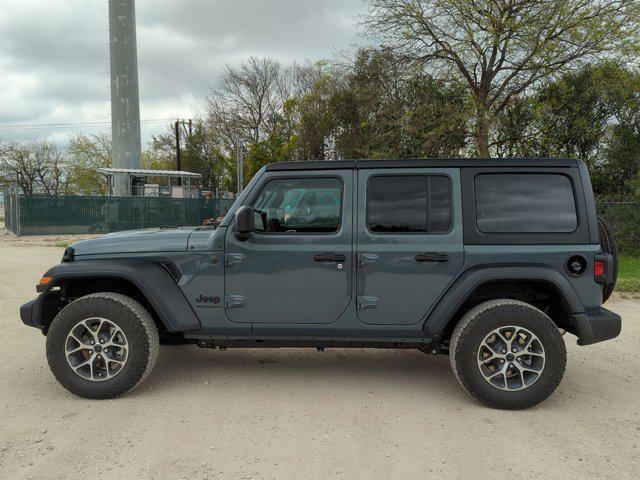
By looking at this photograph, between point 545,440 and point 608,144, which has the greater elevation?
point 608,144

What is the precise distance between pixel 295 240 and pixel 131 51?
24246mm

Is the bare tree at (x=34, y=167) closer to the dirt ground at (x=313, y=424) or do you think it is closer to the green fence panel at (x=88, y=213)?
the green fence panel at (x=88, y=213)

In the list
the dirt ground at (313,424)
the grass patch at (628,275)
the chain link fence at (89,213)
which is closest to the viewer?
the dirt ground at (313,424)

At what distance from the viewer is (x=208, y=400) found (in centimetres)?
373

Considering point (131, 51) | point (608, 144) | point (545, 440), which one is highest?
point (131, 51)

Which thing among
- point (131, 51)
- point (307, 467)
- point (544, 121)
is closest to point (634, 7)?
point (544, 121)

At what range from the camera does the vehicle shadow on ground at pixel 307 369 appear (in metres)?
4.07

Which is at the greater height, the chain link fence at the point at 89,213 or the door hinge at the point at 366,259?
the chain link fence at the point at 89,213

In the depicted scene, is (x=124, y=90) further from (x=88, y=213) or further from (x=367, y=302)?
(x=367, y=302)

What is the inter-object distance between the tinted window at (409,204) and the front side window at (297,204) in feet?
1.00

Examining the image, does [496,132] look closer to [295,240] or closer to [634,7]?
[634,7]

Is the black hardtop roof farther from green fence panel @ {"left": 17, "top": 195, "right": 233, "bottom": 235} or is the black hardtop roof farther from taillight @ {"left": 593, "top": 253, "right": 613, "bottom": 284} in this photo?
green fence panel @ {"left": 17, "top": 195, "right": 233, "bottom": 235}

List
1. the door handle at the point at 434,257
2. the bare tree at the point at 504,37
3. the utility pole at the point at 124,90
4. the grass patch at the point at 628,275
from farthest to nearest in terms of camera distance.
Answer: the utility pole at the point at 124,90 → the bare tree at the point at 504,37 → the grass patch at the point at 628,275 → the door handle at the point at 434,257

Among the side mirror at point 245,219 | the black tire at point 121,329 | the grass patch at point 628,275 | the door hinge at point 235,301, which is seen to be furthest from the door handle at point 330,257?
the grass patch at point 628,275
